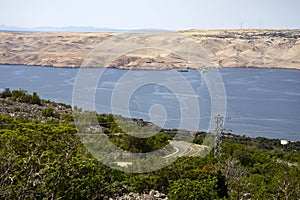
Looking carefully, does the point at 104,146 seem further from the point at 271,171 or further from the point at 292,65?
the point at 292,65

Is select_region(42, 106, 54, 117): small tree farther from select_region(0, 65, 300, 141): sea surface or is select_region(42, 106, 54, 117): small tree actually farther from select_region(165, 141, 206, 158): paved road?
select_region(165, 141, 206, 158): paved road

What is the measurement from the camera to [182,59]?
4525cm

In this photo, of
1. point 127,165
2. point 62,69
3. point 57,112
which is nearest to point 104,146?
point 127,165

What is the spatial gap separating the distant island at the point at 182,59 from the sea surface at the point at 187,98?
6.28 m

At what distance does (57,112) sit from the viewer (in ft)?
50.5

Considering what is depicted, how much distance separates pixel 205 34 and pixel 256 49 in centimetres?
920

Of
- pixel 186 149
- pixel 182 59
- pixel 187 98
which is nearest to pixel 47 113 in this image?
pixel 186 149

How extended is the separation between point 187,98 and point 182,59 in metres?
22.1

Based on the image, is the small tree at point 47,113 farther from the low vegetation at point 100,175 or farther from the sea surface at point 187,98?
the low vegetation at point 100,175

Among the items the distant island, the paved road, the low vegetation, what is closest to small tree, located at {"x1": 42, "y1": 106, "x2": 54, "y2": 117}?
the low vegetation

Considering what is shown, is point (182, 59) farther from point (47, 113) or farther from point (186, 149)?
point (186, 149)

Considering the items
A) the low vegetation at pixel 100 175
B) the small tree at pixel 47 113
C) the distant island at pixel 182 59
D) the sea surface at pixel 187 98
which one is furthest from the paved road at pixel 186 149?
the distant island at pixel 182 59

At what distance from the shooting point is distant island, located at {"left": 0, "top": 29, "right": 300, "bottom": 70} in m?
48.2

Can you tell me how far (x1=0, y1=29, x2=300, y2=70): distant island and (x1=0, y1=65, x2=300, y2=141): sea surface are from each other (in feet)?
20.6
